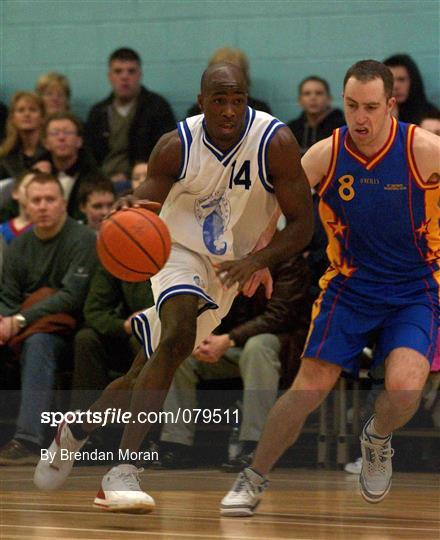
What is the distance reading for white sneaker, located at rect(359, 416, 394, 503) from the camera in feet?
16.7

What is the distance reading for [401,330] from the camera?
4906 millimetres

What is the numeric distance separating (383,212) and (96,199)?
3.14m

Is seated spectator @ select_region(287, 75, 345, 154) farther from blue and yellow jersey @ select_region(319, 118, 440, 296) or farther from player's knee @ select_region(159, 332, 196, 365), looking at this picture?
player's knee @ select_region(159, 332, 196, 365)

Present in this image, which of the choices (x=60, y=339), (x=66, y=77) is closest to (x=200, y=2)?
(x=66, y=77)

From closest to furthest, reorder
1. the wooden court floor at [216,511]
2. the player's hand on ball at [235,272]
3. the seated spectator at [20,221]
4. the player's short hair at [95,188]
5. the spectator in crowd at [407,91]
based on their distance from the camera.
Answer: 1. the wooden court floor at [216,511]
2. the player's hand on ball at [235,272]
3. the player's short hair at [95,188]
4. the seated spectator at [20,221]
5. the spectator in crowd at [407,91]

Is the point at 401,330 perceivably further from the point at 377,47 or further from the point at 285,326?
the point at 377,47

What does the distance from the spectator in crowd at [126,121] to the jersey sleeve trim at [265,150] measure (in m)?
3.85

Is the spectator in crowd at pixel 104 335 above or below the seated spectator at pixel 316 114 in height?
below

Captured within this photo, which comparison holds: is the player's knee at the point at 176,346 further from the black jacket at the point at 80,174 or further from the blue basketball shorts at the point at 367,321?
the black jacket at the point at 80,174

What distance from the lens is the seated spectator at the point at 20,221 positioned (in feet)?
25.8

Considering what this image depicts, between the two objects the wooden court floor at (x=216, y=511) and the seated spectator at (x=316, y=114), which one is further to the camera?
the seated spectator at (x=316, y=114)

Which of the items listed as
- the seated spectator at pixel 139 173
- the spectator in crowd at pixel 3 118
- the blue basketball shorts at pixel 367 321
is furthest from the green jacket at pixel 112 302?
the spectator in crowd at pixel 3 118

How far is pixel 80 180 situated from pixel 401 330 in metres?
3.81

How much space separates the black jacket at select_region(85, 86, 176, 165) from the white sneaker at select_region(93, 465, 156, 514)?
4.45 metres
